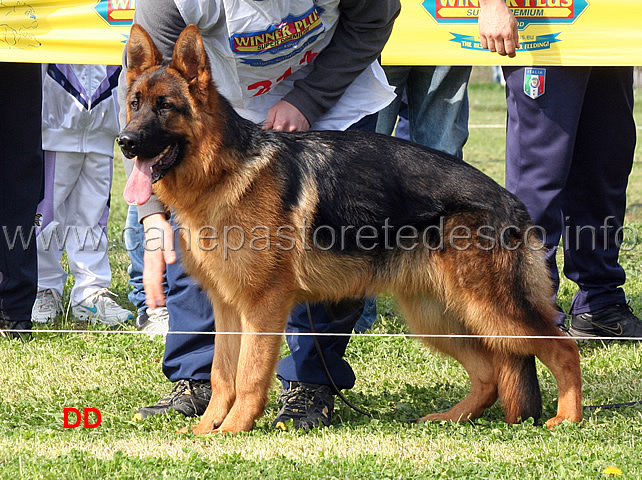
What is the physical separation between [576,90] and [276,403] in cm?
258

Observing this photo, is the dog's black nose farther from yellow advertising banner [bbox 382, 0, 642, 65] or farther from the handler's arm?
yellow advertising banner [bbox 382, 0, 642, 65]

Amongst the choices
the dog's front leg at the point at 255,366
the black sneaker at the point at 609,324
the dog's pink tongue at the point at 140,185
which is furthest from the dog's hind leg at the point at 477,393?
the dog's pink tongue at the point at 140,185

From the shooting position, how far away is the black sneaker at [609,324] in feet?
17.8

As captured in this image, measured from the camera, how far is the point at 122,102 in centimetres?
377

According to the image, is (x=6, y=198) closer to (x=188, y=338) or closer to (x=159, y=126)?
(x=188, y=338)

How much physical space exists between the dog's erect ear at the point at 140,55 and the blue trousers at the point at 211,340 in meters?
1.06

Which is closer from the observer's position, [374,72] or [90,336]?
[374,72]

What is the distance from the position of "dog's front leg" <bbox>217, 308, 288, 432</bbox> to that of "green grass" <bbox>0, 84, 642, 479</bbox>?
0.10 meters

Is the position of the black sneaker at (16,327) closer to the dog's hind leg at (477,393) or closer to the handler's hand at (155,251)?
the handler's hand at (155,251)

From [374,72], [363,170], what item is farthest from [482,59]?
[363,170]

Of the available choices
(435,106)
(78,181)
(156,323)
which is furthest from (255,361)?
(78,181)

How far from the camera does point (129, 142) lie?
10.9ft

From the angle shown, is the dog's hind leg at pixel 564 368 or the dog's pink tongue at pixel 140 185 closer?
the dog's pink tongue at pixel 140 185

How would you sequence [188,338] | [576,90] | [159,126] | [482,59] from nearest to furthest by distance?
1. [159,126]
2. [188,338]
3. [576,90]
4. [482,59]
